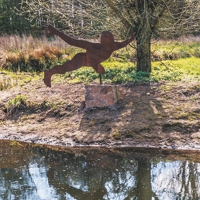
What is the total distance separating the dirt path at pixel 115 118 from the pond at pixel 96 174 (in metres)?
0.27

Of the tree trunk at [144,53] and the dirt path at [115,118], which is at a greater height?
the tree trunk at [144,53]

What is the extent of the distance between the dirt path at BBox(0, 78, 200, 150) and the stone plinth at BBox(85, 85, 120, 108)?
0.10 m

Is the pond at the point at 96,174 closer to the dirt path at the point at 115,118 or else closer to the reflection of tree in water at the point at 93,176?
the reflection of tree in water at the point at 93,176

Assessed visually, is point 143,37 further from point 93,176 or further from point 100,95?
point 93,176

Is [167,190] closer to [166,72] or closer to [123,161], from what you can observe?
[123,161]

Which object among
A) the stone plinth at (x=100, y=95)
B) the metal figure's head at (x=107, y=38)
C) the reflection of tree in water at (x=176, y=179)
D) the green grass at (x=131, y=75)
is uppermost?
the metal figure's head at (x=107, y=38)

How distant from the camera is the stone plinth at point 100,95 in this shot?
5.08 metres

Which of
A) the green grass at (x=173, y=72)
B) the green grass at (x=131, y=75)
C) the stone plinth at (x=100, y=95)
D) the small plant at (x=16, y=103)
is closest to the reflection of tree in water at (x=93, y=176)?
the stone plinth at (x=100, y=95)

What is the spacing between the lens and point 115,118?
4867mm

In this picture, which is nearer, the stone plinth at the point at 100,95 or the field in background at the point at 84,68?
the stone plinth at the point at 100,95

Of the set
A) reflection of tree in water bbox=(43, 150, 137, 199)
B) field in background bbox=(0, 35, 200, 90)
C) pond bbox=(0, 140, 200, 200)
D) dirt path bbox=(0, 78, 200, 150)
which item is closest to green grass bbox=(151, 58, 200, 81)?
field in background bbox=(0, 35, 200, 90)

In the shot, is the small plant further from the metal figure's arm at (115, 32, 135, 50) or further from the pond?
the metal figure's arm at (115, 32, 135, 50)

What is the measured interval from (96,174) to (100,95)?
71.0 inches

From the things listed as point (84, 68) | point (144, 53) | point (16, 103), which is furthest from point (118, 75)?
point (16, 103)
